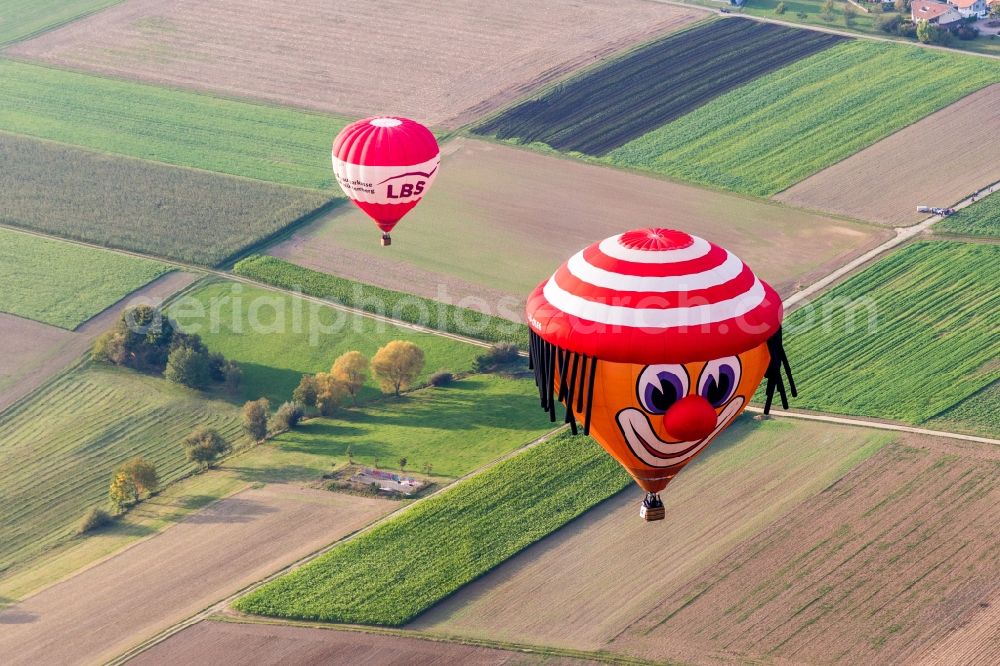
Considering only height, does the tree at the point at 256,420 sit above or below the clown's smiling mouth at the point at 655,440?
below

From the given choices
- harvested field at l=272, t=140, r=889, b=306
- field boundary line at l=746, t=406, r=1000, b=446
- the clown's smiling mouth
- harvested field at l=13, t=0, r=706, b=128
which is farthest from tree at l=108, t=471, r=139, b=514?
harvested field at l=13, t=0, r=706, b=128

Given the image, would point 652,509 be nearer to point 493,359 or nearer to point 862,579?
point 862,579

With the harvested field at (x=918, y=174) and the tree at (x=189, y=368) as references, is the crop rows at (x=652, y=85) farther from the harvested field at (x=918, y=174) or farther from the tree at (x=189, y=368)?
the tree at (x=189, y=368)

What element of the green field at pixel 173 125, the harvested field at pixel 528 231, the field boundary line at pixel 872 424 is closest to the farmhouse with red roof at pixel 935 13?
the harvested field at pixel 528 231

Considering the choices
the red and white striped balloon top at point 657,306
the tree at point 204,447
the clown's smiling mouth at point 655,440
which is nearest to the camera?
the red and white striped balloon top at point 657,306

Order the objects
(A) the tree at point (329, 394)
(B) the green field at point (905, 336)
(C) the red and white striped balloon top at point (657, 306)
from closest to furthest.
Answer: (C) the red and white striped balloon top at point (657, 306)
(B) the green field at point (905, 336)
(A) the tree at point (329, 394)
